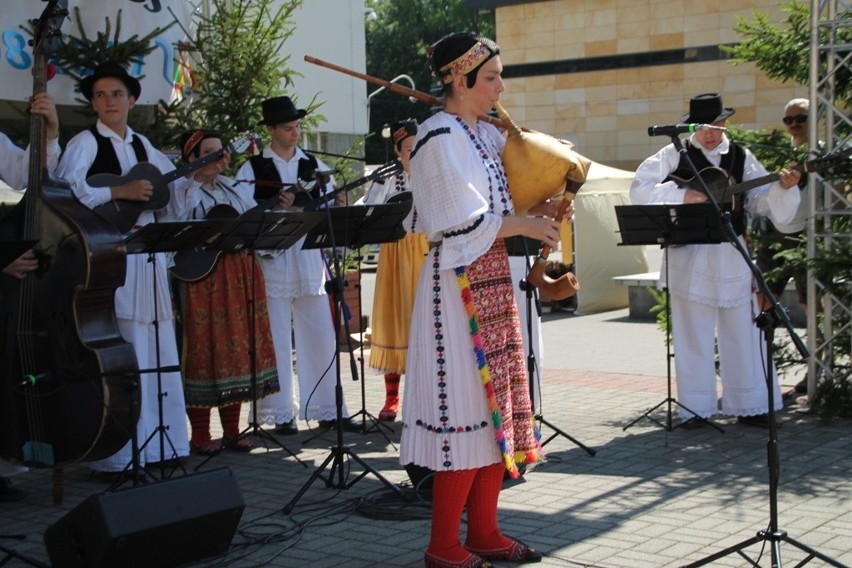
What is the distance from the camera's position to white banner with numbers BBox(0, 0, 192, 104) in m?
8.19

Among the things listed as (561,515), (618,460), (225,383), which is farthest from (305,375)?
(561,515)

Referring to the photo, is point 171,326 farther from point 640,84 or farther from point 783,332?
point 640,84

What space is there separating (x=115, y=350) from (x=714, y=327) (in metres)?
4.19

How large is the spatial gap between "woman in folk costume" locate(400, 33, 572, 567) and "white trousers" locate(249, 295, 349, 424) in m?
3.39

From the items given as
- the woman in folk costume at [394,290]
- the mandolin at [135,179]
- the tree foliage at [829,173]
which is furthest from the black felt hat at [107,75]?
the tree foliage at [829,173]

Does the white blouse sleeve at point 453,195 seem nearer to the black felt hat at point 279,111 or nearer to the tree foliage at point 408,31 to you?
the black felt hat at point 279,111

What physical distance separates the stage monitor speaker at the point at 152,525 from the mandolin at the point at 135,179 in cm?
201

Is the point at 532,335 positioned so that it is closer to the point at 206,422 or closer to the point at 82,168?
the point at 206,422

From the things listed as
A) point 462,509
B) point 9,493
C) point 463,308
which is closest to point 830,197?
point 463,308

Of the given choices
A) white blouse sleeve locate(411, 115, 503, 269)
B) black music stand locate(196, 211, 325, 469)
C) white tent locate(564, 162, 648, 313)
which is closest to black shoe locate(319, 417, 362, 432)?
black music stand locate(196, 211, 325, 469)

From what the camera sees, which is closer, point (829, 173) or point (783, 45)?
point (829, 173)

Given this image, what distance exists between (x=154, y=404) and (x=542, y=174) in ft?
10.9

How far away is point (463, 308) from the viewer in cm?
469

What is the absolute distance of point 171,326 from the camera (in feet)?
23.3
